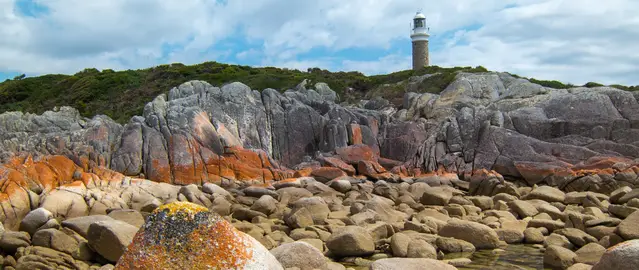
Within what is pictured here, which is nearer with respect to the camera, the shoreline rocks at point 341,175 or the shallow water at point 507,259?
the shallow water at point 507,259

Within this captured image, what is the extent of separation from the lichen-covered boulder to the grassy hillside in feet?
162

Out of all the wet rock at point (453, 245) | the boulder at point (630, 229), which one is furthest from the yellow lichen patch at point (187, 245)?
the boulder at point (630, 229)

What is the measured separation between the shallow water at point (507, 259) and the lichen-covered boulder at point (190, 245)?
300 inches

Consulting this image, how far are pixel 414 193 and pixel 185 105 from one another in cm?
1673

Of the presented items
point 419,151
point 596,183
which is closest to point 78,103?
point 419,151

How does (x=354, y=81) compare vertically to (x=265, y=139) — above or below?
above

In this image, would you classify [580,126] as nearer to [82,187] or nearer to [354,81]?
[82,187]

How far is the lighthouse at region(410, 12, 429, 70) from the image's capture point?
262 ft

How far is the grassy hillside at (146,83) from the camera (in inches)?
2410

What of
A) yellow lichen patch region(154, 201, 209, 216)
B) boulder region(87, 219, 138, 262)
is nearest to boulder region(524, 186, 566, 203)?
boulder region(87, 219, 138, 262)

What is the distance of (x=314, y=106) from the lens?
145 ft

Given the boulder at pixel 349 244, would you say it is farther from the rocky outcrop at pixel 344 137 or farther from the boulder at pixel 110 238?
the rocky outcrop at pixel 344 137

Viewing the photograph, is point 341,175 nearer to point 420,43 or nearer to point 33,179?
point 33,179

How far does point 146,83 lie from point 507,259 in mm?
62611
